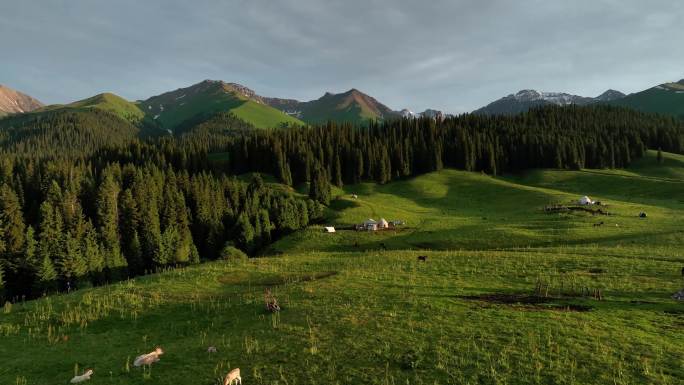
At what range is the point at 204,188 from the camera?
11362cm

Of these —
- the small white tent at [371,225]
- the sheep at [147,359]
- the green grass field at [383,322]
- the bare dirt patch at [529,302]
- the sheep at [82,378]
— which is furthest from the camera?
the small white tent at [371,225]

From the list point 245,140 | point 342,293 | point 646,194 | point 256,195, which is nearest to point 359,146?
point 245,140

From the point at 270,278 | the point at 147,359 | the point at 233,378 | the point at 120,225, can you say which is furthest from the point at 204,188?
the point at 233,378

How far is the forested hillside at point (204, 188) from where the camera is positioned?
7606 cm

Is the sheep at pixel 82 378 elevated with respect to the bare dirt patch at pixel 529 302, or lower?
elevated

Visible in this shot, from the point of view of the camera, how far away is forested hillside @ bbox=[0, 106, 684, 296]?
76.1m

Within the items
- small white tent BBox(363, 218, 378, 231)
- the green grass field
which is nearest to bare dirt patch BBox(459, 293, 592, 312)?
the green grass field

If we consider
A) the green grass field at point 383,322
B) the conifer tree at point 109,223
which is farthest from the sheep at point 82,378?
the conifer tree at point 109,223

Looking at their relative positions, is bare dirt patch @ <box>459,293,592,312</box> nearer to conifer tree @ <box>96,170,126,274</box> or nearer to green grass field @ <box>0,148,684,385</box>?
green grass field @ <box>0,148,684,385</box>

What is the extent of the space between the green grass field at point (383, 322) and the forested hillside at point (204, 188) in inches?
1577

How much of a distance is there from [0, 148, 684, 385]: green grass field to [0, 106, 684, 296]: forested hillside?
40.1 metres

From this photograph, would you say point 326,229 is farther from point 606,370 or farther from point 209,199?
point 606,370

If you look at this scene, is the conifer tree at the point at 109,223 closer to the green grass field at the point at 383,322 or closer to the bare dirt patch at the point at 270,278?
the green grass field at the point at 383,322

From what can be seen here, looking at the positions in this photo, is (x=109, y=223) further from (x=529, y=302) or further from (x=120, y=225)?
(x=529, y=302)
